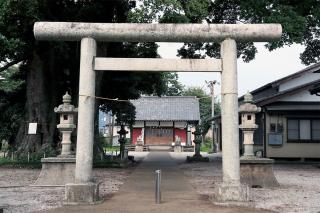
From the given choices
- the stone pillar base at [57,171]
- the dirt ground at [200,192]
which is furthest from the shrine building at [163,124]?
the stone pillar base at [57,171]

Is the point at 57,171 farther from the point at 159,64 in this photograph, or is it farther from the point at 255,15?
the point at 255,15

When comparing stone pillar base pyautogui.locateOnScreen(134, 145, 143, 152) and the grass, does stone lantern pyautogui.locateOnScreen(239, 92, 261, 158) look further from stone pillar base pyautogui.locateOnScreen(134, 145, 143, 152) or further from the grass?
stone pillar base pyautogui.locateOnScreen(134, 145, 143, 152)

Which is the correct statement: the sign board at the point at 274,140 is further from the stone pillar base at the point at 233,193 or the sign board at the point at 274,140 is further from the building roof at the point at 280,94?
the stone pillar base at the point at 233,193

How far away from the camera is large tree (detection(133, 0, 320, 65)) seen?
1594 cm

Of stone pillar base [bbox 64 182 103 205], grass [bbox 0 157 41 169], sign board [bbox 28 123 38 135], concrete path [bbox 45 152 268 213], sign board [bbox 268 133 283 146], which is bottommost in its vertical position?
concrete path [bbox 45 152 268 213]

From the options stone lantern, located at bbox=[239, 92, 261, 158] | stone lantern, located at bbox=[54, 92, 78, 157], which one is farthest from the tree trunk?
stone lantern, located at bbox=[239, 92, 261, 158]

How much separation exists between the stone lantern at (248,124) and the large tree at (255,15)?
4.39m

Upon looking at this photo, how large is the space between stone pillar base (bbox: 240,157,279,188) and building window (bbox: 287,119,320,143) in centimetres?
1226

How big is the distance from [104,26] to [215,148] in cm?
3201

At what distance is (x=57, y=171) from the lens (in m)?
13.1

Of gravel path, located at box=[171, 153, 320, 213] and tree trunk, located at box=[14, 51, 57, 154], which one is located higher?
tree trunk, located at box=[14, 51, 57, 154]

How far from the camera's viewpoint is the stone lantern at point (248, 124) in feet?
44.4

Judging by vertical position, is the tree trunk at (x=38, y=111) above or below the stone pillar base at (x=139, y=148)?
above

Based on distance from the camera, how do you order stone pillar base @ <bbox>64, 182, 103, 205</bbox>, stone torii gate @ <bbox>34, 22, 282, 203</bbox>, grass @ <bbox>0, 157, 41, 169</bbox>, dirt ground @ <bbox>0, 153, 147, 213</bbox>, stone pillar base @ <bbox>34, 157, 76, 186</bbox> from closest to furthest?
dirt ground @ <bbox>0, 153, 147, 213</bbox> < stone pillar base @ <bbox>64, 182, 103, 205</bbox> < stone torii gate @ <bbox>34, 22, 282, 203</bbox> < stone pillar base @ <bbox>34, 157, 76, 186</bbox> < grass @ <bbox>0, 157, 41, 169</bbox>
